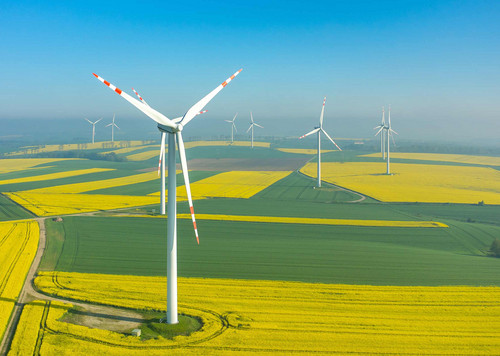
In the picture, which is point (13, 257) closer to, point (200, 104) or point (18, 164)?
point (200, 104)

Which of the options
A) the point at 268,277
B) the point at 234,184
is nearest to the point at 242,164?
the point at 234,184

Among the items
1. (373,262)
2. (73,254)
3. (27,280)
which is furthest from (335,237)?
(27,280)

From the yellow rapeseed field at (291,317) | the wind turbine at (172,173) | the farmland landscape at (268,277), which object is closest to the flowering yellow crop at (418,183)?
the farmland landscape at (268,277)

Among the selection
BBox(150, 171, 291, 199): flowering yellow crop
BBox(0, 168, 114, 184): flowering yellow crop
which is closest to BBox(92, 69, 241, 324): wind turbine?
BBox(150, 171, 291, 199): flowering yellow crop

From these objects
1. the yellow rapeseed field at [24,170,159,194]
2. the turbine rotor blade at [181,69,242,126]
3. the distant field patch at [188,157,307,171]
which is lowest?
Result: the yellow rapeseed field at [24,170,159,194]

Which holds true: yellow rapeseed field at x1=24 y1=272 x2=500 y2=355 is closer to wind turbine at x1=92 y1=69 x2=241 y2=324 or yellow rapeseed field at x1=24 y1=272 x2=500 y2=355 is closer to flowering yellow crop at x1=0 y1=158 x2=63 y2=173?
wind turbine at x1=92 y1=69 x2=241 y2=324

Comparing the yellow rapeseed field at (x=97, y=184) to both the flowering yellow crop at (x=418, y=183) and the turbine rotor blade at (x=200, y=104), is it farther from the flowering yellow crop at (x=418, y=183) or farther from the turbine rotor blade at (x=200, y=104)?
the turbine rotor blade at (x=200, y=104)
